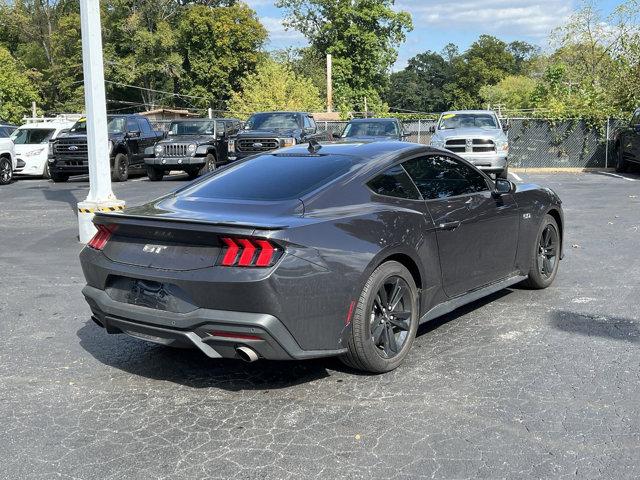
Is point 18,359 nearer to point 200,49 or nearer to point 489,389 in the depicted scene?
point 489,389

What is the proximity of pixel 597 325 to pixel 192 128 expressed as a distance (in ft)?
57.7

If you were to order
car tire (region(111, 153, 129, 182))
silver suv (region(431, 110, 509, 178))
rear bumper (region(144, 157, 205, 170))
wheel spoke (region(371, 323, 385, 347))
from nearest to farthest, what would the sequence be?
wheel spoke (region(371, 323, 385, 347)) → silver suv (region(431, 110, 509, 178)) → rear bumper (region(144, 157, 205, 170)) → car tire (region(111, 153, 129, 182))

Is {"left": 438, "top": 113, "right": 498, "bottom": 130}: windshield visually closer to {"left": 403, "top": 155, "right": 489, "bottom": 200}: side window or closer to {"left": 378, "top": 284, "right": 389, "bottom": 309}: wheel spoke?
{"left": 403, "top": 155, "right": 489, "bottom": 200}: side window

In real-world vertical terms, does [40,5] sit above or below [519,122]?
above

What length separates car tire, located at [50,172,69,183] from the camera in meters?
20.9

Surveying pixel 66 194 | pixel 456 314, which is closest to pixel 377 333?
pixel 456 314

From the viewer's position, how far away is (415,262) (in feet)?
16.0

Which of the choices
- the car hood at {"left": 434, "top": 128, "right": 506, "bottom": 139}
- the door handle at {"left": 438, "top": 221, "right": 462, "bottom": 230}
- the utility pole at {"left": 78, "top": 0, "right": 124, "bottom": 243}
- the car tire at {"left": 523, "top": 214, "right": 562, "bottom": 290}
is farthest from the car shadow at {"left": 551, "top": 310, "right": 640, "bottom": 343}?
the car hood at {"left": 434, "top": 128, "right": 506, "bottom": 139}

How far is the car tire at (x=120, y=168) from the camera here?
20703mm

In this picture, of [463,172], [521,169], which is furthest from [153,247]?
[521,169]

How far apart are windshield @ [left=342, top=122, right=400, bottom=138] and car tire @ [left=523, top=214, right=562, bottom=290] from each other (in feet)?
39.8

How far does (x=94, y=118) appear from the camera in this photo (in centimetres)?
974

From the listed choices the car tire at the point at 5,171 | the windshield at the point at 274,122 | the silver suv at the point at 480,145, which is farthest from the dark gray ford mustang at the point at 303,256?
the car tire at the point at 5,171

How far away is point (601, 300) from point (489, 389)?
2.61 m
